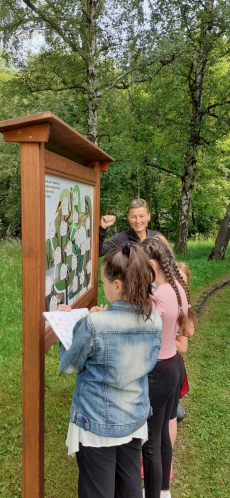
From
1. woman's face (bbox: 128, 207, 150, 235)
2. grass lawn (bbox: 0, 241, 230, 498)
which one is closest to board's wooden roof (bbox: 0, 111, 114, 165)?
woman's face (bbox: 128, 207, 150, 235)

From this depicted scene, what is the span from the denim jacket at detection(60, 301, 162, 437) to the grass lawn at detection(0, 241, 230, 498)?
1.42 metres

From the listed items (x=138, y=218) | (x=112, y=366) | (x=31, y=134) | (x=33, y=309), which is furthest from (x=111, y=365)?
(x=138, y=218)

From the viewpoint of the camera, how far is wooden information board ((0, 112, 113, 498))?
1.56 meters

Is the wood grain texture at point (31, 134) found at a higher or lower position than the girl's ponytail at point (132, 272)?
higher

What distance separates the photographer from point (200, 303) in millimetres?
6793

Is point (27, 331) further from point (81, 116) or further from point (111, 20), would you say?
point (111, 20)

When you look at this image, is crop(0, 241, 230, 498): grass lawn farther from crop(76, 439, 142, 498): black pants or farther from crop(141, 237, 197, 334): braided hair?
crop(141, 237, 197, 334): braided hair

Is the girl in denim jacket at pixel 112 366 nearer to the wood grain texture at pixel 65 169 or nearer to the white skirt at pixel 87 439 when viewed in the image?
the white skirt at pixel 87 439

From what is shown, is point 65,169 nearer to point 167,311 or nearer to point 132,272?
point 132,272

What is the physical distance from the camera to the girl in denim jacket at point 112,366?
1.47 m

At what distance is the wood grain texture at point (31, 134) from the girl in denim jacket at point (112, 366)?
627 millimetres

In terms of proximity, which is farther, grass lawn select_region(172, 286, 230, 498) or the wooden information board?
grass lawn select_region(172, 286, 230, 498)

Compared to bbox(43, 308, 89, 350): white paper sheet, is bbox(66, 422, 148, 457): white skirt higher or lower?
lower

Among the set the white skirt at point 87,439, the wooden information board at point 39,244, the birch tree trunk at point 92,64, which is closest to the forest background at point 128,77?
the birch tree trunk at point 92,64
